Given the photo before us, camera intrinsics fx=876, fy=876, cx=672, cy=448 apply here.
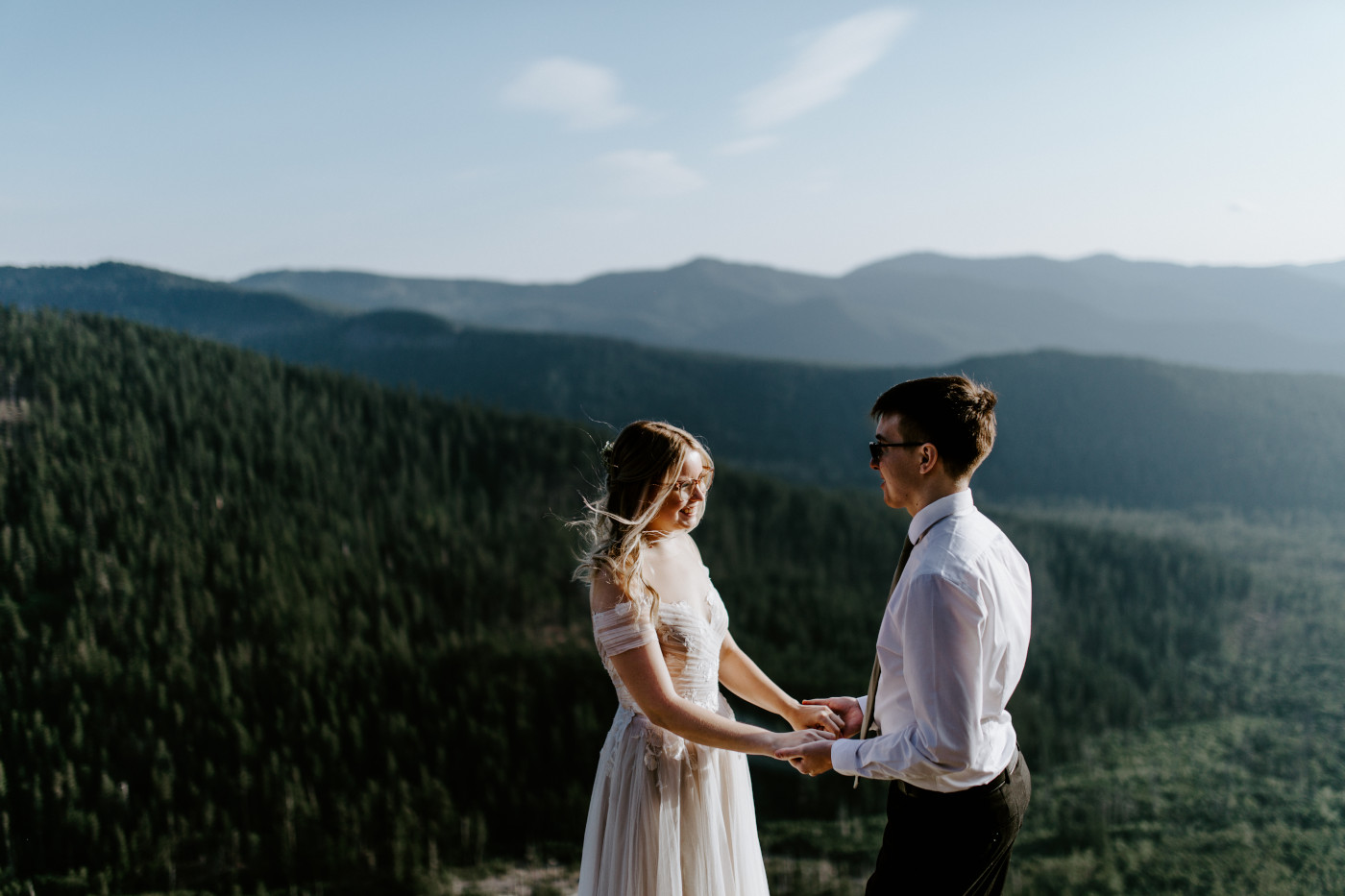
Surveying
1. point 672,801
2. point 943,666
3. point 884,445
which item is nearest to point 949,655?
point 943,666

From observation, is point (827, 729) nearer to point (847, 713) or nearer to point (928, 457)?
point (847, 713)

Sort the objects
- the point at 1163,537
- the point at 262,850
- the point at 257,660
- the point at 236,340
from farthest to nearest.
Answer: the point at 1163,537
the point at 236,340
the point at 257,660
the point at 262,850

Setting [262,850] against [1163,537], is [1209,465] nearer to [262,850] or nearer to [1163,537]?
[1163,537]

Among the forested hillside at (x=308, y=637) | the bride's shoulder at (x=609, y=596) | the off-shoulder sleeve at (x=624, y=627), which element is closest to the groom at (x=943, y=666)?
the off-shoulder sleeve at (x=624, y=627)

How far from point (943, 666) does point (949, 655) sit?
4cm

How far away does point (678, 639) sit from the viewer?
3535 mm

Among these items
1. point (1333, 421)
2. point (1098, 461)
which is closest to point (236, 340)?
point (1098, 461)

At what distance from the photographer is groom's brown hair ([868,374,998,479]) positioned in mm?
3018

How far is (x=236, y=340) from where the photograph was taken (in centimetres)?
5869

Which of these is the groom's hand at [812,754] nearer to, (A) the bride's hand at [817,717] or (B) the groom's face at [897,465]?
(A) the bride's hand at [817,717]

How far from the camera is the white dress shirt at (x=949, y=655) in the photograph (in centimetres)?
277

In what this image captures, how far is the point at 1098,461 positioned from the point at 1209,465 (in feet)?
49.8

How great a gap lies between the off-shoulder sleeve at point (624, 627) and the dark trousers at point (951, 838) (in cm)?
104

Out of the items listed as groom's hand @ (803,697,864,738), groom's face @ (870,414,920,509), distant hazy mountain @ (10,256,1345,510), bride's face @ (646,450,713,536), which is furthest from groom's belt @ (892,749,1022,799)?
distant hazy mountain @ (10,256,1345,510)
